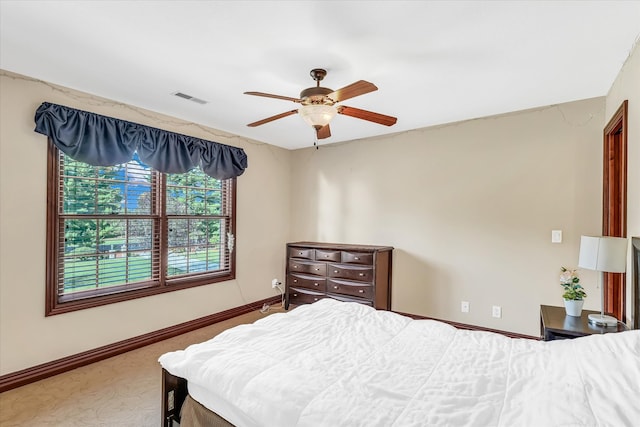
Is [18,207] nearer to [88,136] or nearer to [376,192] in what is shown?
[88,136]

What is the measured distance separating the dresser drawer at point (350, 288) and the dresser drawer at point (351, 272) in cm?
7

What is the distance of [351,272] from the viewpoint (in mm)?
3930

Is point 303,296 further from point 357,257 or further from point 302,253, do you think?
point 357,257

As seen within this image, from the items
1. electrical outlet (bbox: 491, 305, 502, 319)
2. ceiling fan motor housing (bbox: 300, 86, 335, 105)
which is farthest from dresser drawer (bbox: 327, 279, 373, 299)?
ceiling fan motor housing (bbox: 300, 86, 335, 105)

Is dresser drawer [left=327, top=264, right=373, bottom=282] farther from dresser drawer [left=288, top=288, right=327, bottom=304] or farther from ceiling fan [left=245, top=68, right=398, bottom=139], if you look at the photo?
ceiling fan [left=245, top=68, right=398, bottom=139]

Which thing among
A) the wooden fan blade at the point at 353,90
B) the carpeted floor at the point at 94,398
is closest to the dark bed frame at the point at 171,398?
the carpeted floor at the point at 94,398

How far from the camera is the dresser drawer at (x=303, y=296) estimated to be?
165 inches

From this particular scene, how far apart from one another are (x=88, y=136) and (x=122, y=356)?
204 cm

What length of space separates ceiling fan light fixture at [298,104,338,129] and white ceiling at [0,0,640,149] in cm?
34

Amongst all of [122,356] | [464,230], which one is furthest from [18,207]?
[464,230]

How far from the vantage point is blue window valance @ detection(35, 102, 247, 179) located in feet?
8.89

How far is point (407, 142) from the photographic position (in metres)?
4.10

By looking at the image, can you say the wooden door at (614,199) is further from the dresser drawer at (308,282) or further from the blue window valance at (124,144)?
the blue window valance at (124,144)

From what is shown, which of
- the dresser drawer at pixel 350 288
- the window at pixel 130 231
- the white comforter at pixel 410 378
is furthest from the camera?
the dresser drawer at pixel 350 288
